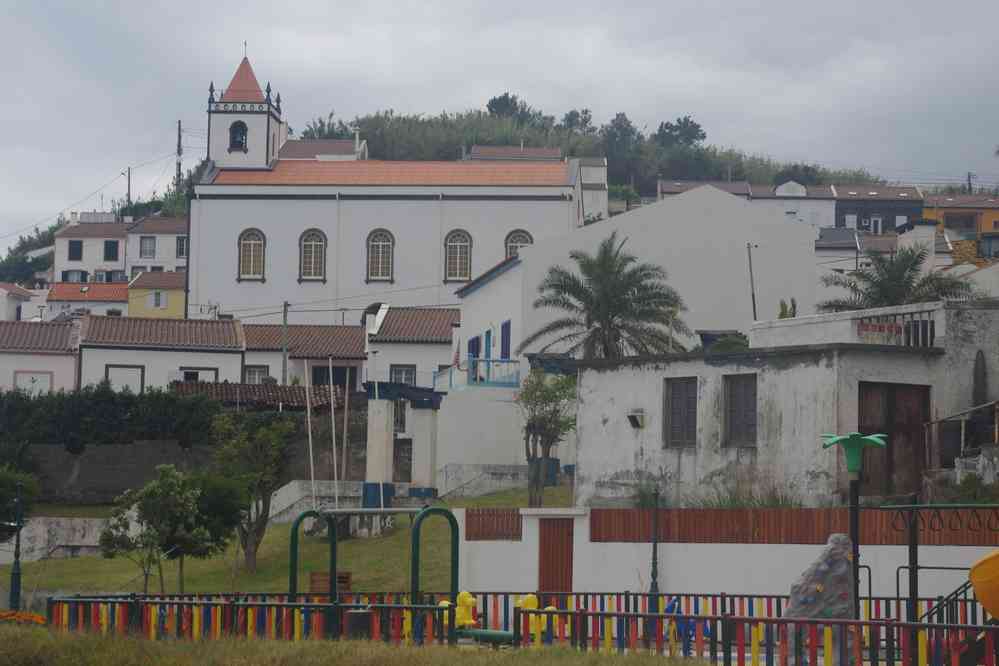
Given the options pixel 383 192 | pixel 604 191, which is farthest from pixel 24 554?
pixel 604 191

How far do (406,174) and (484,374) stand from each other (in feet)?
123

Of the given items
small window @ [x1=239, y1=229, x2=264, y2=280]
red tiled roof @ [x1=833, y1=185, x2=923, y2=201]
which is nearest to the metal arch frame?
small window @ [x1=239, y1=229, x2=264, y2=280]

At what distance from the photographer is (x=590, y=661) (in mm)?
15883

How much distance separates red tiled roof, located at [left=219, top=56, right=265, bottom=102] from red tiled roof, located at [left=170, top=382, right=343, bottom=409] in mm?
39715

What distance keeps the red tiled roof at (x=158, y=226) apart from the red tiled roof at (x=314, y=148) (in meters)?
9.93

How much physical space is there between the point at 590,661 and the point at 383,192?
74.1 metres

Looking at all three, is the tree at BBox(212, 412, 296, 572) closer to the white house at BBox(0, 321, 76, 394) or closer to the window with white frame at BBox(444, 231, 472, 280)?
the white house at BBox(0, 321, 76, 394)

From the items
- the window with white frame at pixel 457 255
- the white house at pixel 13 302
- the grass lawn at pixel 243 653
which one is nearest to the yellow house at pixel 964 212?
the window with white frame at pixel 457 255

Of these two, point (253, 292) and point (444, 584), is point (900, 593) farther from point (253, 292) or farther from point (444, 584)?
point (253, 292)

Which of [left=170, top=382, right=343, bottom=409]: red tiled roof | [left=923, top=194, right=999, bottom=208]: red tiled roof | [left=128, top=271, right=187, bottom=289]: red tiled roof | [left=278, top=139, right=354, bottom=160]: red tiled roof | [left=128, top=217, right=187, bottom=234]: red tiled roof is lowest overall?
[left=170, top=382, right=343, bottom=409]: red tiled roof

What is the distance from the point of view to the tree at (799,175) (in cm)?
14176

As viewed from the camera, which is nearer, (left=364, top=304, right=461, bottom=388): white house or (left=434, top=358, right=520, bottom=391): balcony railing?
(left=434, top=358, right=520, bottom=391): balcony railing

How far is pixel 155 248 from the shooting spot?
121188mm

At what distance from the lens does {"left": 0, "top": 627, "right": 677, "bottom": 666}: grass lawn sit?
1630 cm
